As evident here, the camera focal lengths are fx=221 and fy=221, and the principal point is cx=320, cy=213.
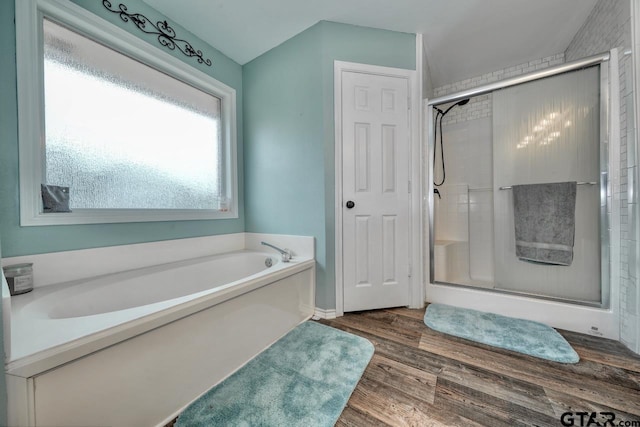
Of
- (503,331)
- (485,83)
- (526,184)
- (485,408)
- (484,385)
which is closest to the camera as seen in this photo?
(485,408)

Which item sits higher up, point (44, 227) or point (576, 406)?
→ point (44, 227)

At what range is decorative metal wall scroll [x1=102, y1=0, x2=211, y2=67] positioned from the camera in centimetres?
151

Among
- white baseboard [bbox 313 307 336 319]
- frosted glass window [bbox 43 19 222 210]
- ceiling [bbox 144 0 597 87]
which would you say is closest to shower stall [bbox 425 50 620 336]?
ceiling [bbox 144 0 597 87]

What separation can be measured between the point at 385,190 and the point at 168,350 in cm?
172

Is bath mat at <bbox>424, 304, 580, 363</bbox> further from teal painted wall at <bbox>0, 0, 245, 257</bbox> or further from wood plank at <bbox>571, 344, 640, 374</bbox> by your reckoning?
teal painted wall at <bbox>0, 0, 245, 257</bbox>

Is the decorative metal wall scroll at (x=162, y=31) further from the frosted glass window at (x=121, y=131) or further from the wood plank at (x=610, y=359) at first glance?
the wood plank at (x=610, y=359)

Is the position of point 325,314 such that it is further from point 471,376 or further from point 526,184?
point 526,184

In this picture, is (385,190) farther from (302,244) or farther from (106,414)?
(106,414)

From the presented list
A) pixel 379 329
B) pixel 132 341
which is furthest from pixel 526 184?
pixel 132 341

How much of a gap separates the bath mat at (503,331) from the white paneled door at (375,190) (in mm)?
343

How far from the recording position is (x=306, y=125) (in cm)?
188

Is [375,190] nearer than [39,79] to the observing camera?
No

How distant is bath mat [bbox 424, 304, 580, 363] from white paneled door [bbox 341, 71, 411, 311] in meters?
0.34

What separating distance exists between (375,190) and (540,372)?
142 cm
